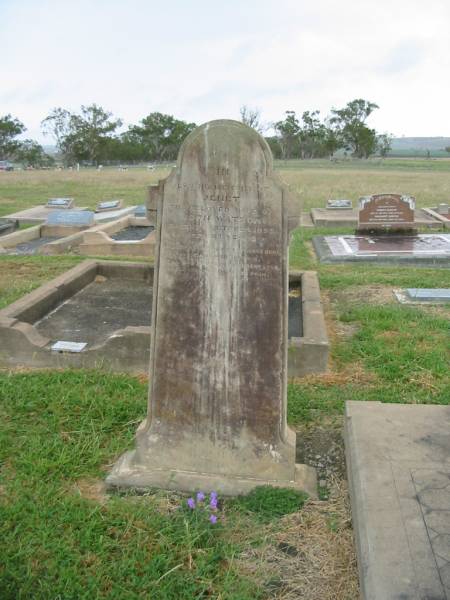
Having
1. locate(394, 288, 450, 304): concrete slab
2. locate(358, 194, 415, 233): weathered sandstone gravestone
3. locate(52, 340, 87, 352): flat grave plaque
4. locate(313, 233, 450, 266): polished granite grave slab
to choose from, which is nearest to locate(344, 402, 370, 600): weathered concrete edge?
locate(52, 340, 87, 352): flat grave plaque

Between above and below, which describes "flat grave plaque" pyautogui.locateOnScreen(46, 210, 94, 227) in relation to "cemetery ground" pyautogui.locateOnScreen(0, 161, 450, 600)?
above

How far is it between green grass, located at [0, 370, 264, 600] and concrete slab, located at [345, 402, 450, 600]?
53cm

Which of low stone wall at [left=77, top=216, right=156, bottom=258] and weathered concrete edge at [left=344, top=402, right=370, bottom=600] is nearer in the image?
weathered concrete edge at [left=344, top=402, right=370, bottom=600]

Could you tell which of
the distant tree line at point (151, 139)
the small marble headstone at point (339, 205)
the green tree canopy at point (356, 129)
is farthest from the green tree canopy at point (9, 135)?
the small marble headstone at point (339, 205)

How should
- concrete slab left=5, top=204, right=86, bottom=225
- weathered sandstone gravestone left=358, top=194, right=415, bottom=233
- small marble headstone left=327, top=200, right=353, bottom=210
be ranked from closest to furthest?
weathered sandstone gravestone left=358, top=194, right=415, bottom=233
concrete slab left=5, top=204, right=86, bottom=225
small marble headstone left=327, top=200, right=353, bottom=210

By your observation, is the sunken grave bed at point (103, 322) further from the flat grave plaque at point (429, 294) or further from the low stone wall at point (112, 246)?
the low stone wall at point (112, 246)

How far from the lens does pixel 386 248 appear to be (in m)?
10.4

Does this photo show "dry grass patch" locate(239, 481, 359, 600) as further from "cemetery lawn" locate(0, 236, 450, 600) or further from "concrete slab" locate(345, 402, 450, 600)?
"concrete slab" locate(345, 402, 450, 600)

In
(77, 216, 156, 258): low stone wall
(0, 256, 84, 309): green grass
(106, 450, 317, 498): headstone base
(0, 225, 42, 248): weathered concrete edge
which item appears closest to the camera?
(106, 450, 317, 498): headstone base

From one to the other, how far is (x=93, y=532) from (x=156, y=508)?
1.15ft

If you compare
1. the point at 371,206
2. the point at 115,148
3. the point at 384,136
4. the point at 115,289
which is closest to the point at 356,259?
the point at 371,206

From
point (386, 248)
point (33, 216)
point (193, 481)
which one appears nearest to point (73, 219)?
point (33, 216)

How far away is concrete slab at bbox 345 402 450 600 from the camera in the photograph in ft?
7.16

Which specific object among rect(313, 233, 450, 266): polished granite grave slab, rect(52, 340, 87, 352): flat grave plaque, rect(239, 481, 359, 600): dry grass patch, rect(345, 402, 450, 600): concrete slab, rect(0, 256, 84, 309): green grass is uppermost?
rect(345, 402, 450, 600): concrete slab
